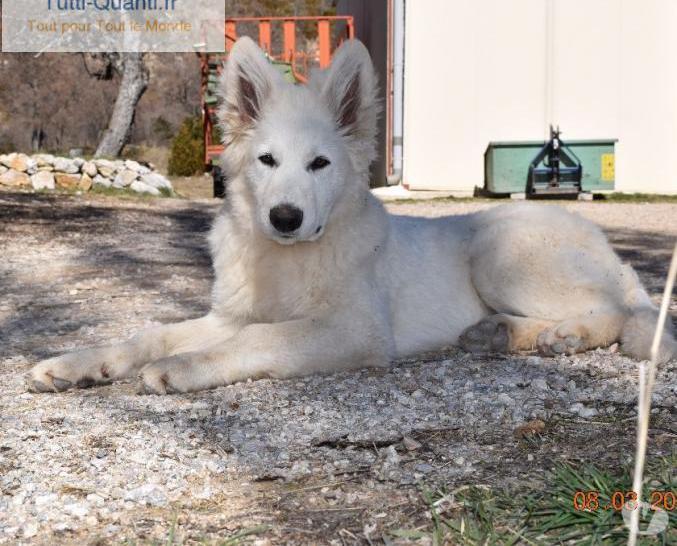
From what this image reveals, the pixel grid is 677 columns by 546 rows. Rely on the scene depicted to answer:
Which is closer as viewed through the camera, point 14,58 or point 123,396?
point 123,396

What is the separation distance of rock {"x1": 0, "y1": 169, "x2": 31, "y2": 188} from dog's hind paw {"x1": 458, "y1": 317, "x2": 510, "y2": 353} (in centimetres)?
1169

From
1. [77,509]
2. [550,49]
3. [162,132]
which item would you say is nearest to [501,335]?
[77,509]

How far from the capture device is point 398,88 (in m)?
16.9

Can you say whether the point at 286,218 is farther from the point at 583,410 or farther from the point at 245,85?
the point at 583,410

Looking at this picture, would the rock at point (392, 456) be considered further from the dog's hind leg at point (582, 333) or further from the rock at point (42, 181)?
the rock at point (42, 181)

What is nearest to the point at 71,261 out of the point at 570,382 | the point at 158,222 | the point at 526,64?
the point at 158,222

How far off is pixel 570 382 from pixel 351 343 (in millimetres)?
897

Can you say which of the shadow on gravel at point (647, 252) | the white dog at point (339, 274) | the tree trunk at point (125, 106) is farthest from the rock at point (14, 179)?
the white dog at point (339, 274)

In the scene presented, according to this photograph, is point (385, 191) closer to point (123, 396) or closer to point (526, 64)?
point (526, 64)

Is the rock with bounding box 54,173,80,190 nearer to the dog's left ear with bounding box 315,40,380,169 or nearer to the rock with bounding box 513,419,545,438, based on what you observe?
the dog's left ear with bounding box 315,40,380,169

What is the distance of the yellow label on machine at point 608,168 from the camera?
15.2 m

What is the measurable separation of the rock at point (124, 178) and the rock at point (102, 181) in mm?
103

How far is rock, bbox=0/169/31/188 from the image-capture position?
14.1 m

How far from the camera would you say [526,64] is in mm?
16781
